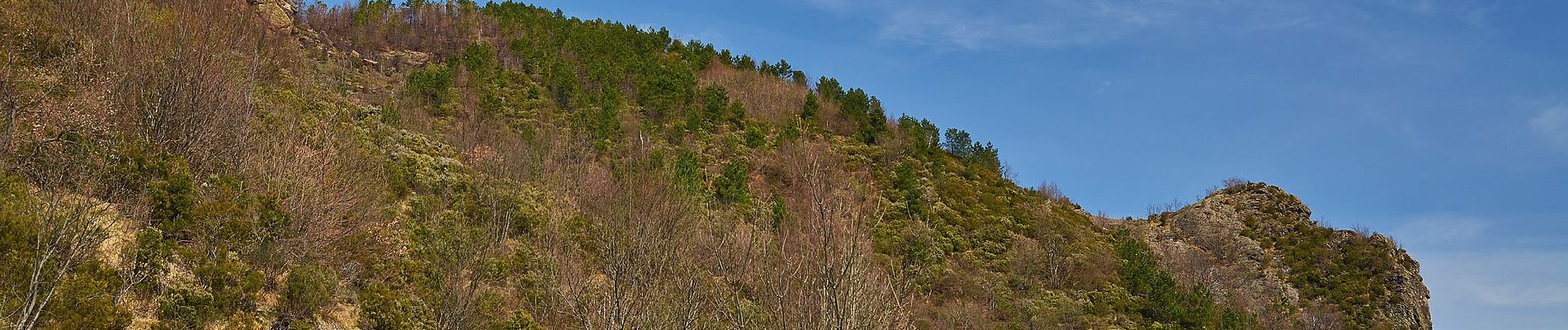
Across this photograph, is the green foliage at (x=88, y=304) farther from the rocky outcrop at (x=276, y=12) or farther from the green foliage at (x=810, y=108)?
the green foliage at (x=810, y=108)

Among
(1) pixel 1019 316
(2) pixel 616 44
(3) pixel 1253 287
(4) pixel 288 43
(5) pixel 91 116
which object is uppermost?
(2) pixel 616 44

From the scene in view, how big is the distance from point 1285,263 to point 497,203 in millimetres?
37500

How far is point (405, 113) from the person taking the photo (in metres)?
26.1

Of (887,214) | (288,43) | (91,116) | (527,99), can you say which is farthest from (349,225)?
(887,214)

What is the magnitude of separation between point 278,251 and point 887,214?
21.1m

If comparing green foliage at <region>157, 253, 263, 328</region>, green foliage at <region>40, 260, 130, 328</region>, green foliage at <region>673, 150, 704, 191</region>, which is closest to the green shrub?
green foliage at <region>673, 150, 704, 191</region>

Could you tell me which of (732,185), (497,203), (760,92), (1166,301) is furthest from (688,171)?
(1166,301)

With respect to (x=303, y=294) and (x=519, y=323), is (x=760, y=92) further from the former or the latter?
(x=303, y=294)

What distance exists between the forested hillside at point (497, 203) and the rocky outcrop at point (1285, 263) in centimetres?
19

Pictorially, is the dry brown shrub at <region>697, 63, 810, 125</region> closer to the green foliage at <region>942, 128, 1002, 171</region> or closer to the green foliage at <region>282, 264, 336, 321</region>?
the green foliage at <region>942, 128, 1002, 171</region>

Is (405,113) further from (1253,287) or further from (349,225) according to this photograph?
(1253,287)

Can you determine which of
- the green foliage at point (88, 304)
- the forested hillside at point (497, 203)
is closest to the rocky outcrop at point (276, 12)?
the forested hillside at point (497, 203)

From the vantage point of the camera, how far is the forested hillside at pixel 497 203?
11188 millimetres

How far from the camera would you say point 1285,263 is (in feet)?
133
